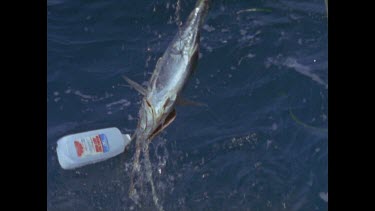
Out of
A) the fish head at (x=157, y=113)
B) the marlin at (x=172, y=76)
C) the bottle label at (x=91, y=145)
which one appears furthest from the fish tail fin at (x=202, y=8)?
the bottle label at (x=91, y=145)

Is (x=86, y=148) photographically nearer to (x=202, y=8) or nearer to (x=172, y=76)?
(x=172, y=76)

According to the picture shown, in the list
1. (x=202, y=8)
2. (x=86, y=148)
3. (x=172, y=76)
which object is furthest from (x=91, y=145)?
(x=202, y=8)

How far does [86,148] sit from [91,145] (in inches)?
1.6

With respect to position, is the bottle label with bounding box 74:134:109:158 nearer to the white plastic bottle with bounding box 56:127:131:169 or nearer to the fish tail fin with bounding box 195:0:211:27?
the white plastic bottle with bounding box 56:127:131:169

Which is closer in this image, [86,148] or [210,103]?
[86,148]

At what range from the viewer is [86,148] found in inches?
132

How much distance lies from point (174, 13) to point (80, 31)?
0.94m

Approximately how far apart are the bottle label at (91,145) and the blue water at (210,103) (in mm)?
210

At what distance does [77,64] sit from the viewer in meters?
4.25

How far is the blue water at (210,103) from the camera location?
3459mm

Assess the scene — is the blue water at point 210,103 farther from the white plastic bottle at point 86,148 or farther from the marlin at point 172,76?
the marlin at point 172,76
